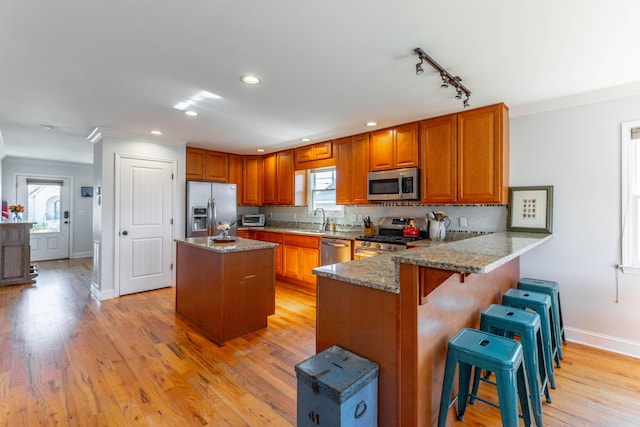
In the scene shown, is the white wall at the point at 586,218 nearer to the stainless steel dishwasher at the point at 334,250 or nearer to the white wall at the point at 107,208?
the stainless steel dishwasher at the point at 334,250

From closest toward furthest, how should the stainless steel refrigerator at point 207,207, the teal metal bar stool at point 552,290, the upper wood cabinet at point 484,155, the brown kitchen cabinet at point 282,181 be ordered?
the teal metal bar stool at point 552,290 → the upper wood cabinet at point 484,155 → the stainless steel refrigerator at point 207,207 → the brown kitchen cabinet at point 282,181

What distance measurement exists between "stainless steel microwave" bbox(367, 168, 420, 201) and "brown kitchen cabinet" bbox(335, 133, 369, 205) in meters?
0.16

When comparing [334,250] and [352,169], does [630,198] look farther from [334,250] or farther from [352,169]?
[334,250]

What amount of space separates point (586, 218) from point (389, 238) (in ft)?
6.01

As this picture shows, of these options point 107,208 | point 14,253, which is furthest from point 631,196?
point 14,253

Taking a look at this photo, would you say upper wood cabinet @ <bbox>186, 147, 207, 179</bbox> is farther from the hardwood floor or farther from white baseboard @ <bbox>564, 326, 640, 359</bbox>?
white baseboard @ <bbox>564, 326, 640, 359</bbox>

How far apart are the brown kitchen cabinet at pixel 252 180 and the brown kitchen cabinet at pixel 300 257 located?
137 cm

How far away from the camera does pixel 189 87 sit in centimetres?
262

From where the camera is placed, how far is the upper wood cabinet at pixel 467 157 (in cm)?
302

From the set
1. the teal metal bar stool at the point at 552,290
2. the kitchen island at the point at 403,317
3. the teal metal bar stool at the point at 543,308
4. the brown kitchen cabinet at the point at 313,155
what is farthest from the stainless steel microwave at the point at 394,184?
the kitchen island at the point at 403,317

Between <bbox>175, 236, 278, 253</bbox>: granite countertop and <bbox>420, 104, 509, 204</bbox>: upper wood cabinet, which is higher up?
<bbox>420, 104, 509, 204</bbox>: upper wood cabinet

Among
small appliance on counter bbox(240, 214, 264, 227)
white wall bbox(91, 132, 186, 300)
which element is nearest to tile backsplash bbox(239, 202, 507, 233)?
small appliance on counter bbox(240, 214, 264, 227)

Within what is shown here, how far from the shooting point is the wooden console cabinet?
4828 mm

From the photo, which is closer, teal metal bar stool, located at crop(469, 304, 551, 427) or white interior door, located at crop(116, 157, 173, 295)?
teal metal bar stool, located at crop(469, 304, 551, 427)
